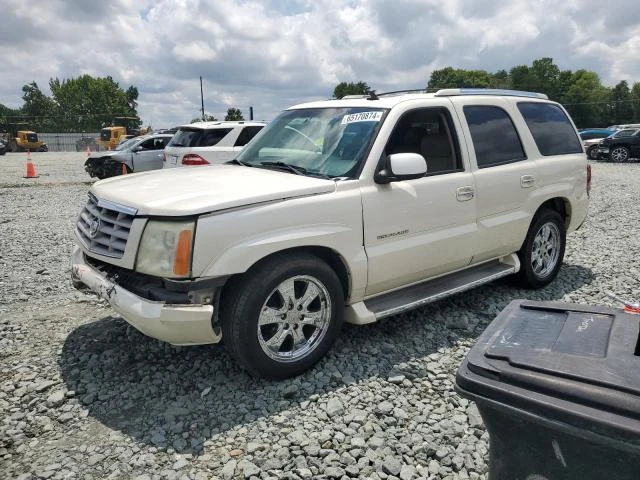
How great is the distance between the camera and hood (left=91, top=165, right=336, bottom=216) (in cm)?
305

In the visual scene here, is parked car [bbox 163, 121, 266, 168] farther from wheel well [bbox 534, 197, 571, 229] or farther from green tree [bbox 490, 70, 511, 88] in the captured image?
green tree [bbox 490, 70, 511, 88]

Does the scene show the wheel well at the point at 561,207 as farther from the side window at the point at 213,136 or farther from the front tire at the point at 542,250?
the side window at the point at 213,136

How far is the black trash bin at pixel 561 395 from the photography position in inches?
49.9

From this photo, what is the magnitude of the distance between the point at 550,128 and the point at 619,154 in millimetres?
22152

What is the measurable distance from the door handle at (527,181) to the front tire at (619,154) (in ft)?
74.1

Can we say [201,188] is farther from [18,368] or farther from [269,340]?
[18,368]

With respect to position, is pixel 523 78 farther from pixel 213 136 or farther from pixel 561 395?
pixel 561 395

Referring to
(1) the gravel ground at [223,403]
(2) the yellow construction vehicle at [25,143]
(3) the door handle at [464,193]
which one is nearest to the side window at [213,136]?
(1) the gravel ground at [223,403]

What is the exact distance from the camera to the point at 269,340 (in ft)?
10.9

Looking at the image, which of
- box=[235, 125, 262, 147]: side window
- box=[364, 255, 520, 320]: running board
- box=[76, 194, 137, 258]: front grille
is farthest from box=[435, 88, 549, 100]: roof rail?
box=[235, 125, 262, 147]: side window

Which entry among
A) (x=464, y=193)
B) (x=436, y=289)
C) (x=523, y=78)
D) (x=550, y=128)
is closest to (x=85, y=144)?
(x=550, y=128)

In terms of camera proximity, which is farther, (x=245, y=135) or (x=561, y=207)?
(x=245, y=135)

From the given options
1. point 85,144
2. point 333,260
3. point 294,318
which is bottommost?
point 85,144

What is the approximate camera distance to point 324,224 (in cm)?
341
